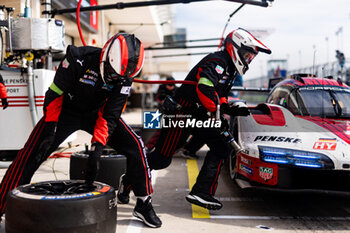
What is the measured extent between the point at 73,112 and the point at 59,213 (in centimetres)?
110

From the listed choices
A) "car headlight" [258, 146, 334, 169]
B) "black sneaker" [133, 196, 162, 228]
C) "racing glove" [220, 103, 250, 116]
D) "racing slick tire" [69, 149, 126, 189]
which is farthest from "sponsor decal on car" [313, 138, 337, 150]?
"racing slick tire" [69, 149, 126, 189]

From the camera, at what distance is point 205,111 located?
3.98 meters

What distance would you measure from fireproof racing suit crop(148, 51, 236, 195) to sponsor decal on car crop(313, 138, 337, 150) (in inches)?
34.4

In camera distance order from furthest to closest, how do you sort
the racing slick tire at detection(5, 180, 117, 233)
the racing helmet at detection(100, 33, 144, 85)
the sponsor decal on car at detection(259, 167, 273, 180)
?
the sponsor decal on car at detection(259, 167, 273, 180) < the racing helmet at detection(100, 33, 144, 85) < the racing slick tire at detection(5, 180, 117, 233)

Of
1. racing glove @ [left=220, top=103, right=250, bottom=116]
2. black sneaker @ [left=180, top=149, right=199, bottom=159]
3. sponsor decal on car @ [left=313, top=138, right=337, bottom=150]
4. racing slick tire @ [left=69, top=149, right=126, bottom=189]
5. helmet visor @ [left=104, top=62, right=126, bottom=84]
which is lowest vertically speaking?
→ black sneaker @ [left=180, top=149, right=199, bottom=159]

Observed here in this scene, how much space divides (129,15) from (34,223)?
17026 millimetres

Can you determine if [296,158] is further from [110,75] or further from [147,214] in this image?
[110,75]

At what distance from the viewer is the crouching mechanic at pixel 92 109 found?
9.68 ft

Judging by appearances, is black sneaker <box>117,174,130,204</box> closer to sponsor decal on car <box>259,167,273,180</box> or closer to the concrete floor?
the concrete floor

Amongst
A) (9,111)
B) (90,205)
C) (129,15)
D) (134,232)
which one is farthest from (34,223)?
(129,15)

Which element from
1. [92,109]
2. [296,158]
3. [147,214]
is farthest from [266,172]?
[92,109]

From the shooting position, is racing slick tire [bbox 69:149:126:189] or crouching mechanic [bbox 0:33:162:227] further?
racing slick tire [bbox 69:149:126:189]

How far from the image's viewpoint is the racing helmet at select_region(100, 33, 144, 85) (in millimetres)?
2879

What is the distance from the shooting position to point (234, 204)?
402 cm
